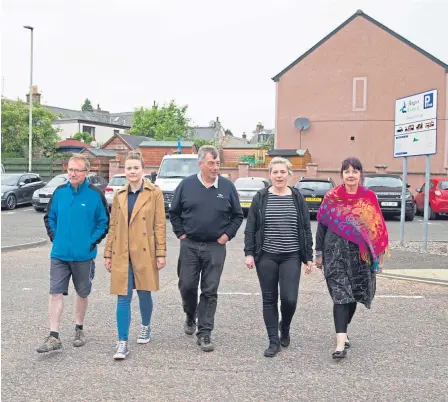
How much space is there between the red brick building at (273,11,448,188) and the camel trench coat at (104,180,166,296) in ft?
98.1

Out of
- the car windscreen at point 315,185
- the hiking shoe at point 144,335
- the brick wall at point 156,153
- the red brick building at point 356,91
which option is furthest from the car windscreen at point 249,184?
the hiking shoe at point 144,335

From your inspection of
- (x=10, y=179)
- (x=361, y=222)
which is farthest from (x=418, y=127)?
(x=10, y=179)

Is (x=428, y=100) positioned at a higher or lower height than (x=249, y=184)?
higher

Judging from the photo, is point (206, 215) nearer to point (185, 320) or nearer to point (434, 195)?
point (185, 320)

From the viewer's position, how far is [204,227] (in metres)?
5.65

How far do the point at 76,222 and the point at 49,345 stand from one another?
1135mm

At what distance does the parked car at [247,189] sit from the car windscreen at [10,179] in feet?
31.5

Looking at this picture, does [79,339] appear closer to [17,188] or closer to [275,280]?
[275,280]

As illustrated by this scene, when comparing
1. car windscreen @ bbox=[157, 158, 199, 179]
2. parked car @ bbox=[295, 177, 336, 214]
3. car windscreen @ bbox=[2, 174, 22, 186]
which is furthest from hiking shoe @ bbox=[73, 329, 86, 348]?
car windscreen @ bbox=[2, 174, 22, 186]

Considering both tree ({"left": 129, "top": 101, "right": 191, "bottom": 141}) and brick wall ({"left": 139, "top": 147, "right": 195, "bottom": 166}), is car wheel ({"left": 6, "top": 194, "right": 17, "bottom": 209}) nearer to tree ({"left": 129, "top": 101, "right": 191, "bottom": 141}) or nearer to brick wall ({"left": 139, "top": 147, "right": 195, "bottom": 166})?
brick wall ({"left": 139, "top": 147, "right": 195, "bottom": 166})

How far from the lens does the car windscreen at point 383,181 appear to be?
21594 millimetres

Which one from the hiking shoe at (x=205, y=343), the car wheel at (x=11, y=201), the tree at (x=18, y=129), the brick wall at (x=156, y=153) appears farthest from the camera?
the tree at (x=18, y=129)

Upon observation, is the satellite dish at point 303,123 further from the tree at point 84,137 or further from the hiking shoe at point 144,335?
the tree at point 84,137

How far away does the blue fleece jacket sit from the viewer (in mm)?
5449
